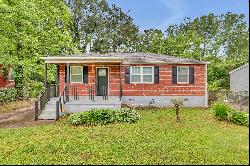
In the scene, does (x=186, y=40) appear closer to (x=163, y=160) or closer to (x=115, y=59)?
(x=115, y=59)

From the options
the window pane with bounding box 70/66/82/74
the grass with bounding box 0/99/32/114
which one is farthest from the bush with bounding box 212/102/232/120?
the grass with bounding box 0/99/32/114

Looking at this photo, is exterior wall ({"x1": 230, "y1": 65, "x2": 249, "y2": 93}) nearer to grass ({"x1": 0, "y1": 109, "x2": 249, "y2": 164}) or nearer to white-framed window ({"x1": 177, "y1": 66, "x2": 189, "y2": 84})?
white-framed window ({"x1": 177, "y1": 66, "x2": 189, "y2": 84})

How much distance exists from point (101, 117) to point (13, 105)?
50.4ft

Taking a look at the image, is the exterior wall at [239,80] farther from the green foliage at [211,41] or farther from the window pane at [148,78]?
the window pane at [148,78]

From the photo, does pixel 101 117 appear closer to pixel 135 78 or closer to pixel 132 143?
pixel 132 143

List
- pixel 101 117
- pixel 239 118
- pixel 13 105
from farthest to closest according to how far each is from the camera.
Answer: pixel 13 105 → pixel 239 118 → pixel 101 117

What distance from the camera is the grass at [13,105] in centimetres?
3225

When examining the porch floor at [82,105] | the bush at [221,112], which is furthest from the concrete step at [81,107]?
the bush at [221,112]

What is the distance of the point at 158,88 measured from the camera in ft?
98.0

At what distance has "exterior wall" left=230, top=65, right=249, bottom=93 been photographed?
45.5 metres

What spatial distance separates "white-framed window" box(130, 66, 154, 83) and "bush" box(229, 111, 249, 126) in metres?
8.83

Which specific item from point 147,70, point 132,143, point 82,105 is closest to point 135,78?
point 147,70

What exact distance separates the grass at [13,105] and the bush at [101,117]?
1200 centimetres

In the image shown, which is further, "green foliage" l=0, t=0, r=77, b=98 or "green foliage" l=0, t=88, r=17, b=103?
"green foliage" l=0, t=88, r=17, b=103
